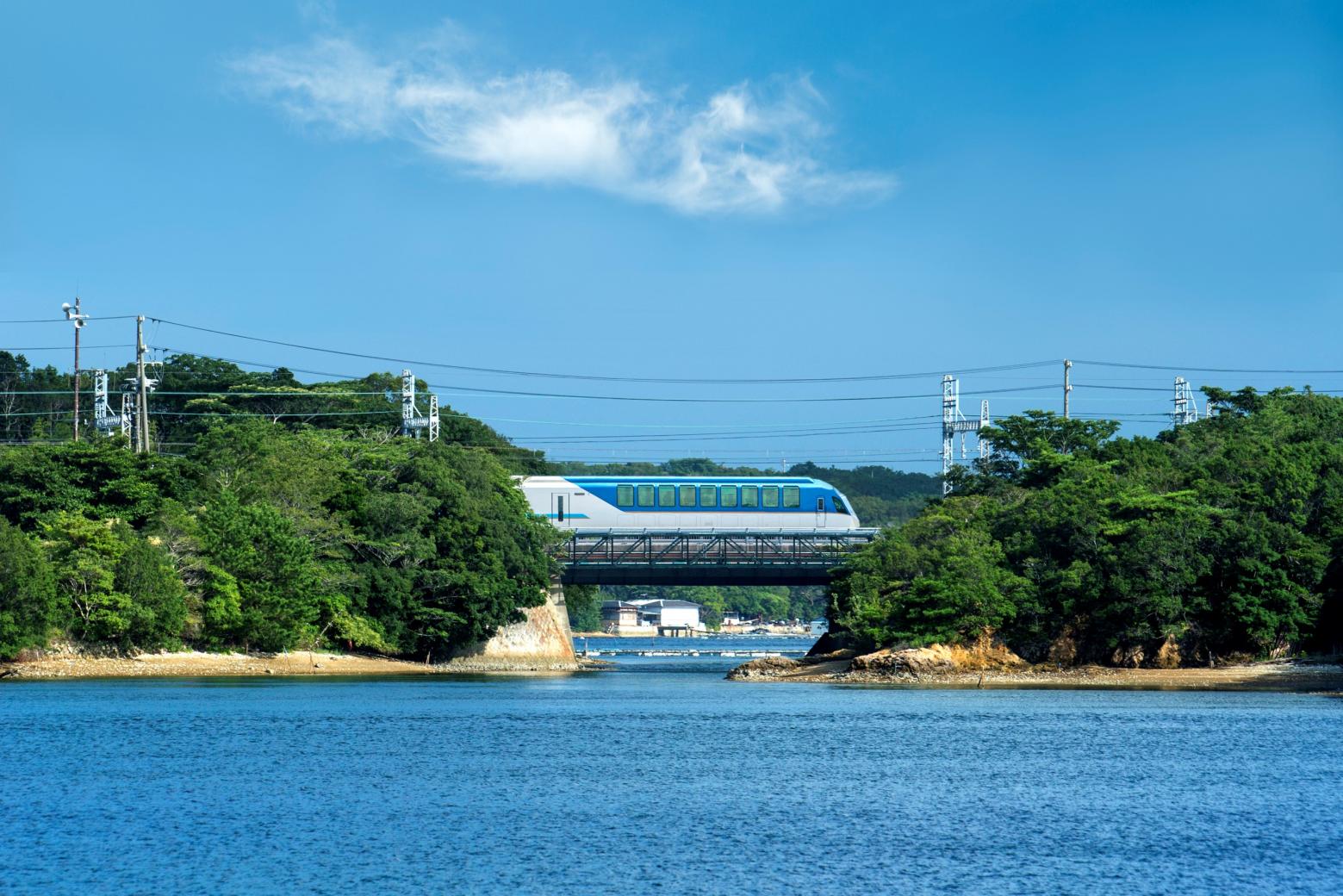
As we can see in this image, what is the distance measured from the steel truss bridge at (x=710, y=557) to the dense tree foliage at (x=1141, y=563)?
7958mm

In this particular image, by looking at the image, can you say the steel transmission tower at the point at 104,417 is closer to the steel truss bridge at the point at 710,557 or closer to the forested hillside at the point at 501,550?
the forested hillside at the point at 501,550

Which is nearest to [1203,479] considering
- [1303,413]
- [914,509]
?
[1303,413]

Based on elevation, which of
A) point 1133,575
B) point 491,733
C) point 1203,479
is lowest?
point 491,733

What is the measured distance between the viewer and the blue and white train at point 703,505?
7775 cm

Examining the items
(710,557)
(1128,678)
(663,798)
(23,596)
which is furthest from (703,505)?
(663,798)

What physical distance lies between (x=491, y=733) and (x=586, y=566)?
37058mm

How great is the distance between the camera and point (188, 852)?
21.7 metres

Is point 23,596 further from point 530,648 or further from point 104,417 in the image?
point 104,417

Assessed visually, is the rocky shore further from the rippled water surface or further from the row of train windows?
the row of train windows

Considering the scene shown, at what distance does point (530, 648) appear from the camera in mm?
75562

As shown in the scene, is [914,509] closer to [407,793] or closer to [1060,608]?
[1060,608]

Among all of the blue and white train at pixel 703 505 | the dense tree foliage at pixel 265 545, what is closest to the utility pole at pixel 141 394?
the dense tree foliage at pixel 265 545

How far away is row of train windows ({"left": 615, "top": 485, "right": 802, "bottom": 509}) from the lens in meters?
78.0

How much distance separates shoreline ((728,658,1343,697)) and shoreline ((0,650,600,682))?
1826 cm
